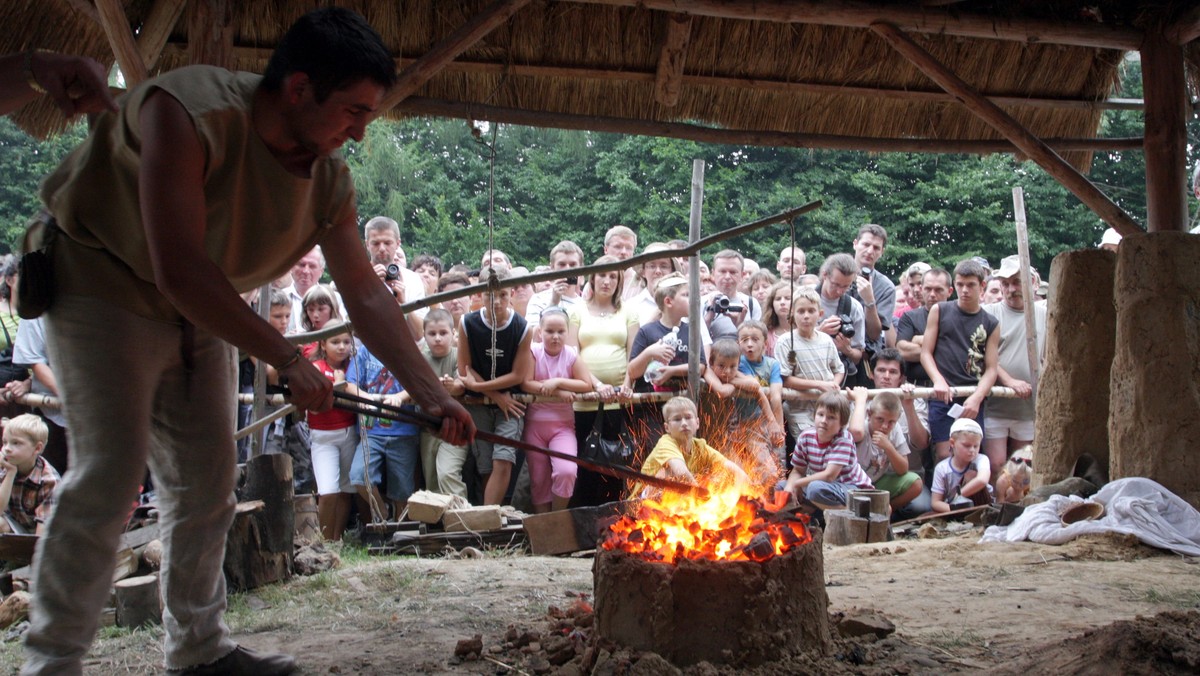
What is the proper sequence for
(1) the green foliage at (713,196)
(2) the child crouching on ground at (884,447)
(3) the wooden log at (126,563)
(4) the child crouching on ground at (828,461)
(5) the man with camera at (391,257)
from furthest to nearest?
(1) the green foliage at (713,196) < (5) the man with camera at (391,257) < (2) the child crouching on ground at (884,447) < (4) the child crouching on ground at (828,461) < (3) the wooden log at (126,563)

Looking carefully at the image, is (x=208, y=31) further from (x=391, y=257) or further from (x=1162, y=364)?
(x=1162, y=364)

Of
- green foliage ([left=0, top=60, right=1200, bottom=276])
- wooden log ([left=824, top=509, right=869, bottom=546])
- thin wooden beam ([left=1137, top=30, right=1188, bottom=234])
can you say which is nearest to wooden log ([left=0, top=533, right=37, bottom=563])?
wooden log ([left=824, top=509, right=869, bottom=546])

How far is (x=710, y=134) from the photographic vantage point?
604 cm

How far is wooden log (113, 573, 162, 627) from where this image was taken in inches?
169

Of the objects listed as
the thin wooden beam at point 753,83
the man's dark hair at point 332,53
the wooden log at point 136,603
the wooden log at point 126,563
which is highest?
the thin wooden beam at point 753,83

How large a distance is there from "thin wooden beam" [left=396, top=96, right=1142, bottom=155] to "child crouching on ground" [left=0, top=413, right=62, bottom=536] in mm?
2812

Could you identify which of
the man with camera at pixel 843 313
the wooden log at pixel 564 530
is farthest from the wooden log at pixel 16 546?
the man with camera at pixel 843 313

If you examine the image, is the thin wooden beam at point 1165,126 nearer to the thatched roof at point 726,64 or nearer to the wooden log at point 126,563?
the thatched roof at point 726,64

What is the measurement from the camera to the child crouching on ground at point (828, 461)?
657 centimetres

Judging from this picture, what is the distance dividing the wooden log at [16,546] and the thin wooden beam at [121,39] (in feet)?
8.34

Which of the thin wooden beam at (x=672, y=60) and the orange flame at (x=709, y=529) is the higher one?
the thin wooden beam at (x=672, y=60)

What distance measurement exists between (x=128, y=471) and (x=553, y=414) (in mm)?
4324

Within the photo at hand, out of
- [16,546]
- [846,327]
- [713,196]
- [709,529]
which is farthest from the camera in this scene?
[713,196]

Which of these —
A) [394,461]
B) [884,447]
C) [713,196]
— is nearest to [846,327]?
[884,447]
